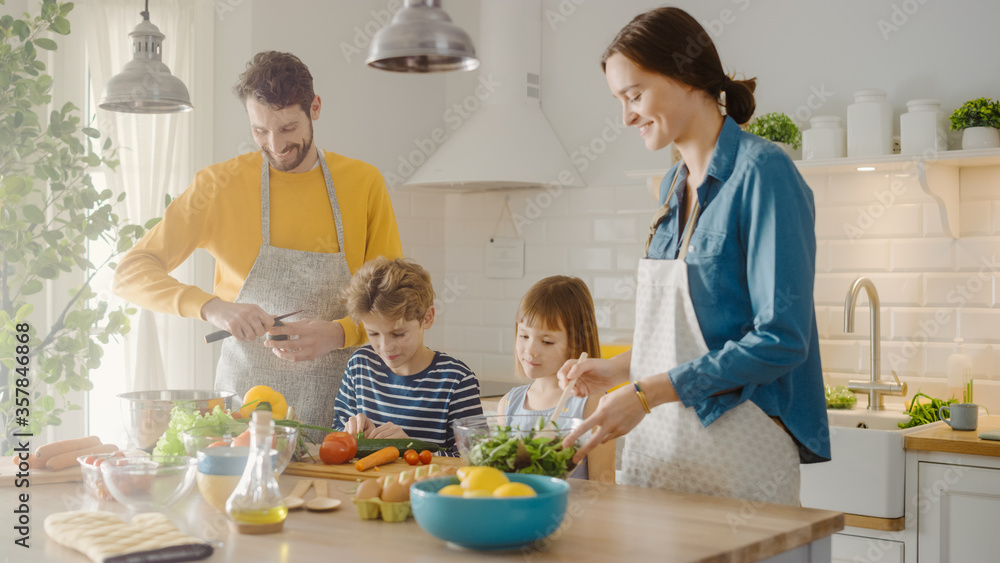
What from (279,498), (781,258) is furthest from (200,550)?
(781,258)

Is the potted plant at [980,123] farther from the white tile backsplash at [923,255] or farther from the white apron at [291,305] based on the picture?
the white apron at [291,305]

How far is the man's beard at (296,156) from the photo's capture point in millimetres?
2295

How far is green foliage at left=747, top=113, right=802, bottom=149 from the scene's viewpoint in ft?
9.99

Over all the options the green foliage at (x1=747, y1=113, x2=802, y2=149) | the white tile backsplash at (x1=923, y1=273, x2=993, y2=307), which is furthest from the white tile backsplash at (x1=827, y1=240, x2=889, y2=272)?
the green foliage at (x1=747, y1=113, x2=802, y2=149)

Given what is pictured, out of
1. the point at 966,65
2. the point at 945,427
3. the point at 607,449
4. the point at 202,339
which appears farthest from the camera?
the point at 202,339

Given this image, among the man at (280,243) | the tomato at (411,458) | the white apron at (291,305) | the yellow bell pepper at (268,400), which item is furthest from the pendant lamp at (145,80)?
the tomato at (411,458)

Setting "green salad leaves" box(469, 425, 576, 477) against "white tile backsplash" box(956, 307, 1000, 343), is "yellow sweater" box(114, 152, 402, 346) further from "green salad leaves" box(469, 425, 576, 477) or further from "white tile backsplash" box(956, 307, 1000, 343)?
"white tile backsplash" box(956, 307, 1000, 343)

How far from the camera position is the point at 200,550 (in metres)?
1.08

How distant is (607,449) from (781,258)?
0.71 meters

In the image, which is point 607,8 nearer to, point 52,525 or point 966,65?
point 966,65

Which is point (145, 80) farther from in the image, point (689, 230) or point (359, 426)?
point (689, 230)

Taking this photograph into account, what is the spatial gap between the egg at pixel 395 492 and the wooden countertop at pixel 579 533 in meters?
0.04

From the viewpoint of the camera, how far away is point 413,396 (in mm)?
2184

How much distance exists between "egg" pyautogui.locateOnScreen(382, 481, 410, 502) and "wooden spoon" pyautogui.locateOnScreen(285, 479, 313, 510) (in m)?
0.16
